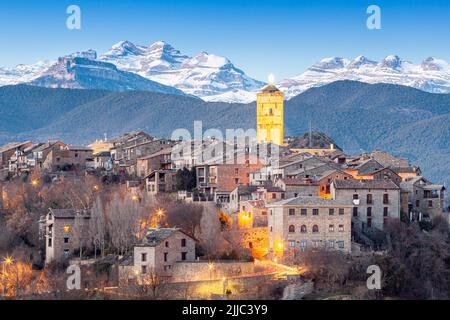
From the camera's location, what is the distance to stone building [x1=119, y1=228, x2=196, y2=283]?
5541 cm

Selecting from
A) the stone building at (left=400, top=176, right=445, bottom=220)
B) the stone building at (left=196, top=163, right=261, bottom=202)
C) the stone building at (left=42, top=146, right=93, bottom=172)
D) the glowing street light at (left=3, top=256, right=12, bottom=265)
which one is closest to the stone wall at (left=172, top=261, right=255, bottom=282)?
the glowing street light at (left=3, top=256, right=12, bottom=265)

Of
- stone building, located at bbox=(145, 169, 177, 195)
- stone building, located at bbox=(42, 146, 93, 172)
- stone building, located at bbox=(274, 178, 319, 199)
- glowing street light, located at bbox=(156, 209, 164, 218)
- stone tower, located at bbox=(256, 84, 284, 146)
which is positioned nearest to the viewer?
glowing street light, located at bbox=(156, 209, 164, 218)

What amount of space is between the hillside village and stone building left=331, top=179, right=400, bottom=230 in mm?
55

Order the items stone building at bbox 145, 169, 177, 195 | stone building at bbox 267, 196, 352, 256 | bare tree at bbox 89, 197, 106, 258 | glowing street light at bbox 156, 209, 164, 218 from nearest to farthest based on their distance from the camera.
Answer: stone building at bbox 267, 196, 352, 256, bare tree at bbox 89, 197, 106, 258, glowing street light at bbox 156, 209, 164, 218, stone building at bbox 145, 169, 177, 195

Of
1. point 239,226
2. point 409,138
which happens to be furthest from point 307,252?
point 409,138

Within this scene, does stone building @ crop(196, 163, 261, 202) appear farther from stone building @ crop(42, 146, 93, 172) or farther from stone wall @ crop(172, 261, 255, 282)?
stone wall @ crop(172, 261, 255, 282)

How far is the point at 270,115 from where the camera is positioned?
98125 millimetres

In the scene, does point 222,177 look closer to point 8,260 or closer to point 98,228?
point 98,228

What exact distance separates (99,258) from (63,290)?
504 centimetres

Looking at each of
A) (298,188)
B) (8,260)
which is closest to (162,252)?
(8,260)

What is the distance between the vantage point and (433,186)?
232 feet

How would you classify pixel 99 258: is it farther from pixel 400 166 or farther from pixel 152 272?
pixel 400 166

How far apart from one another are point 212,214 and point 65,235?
685 centimetres

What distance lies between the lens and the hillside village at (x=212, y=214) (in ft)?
183
